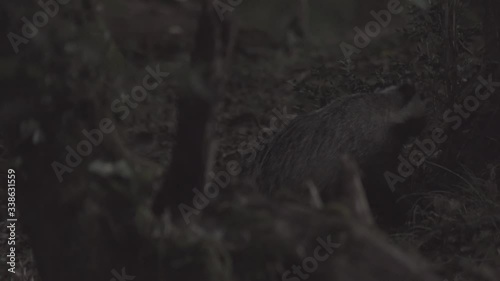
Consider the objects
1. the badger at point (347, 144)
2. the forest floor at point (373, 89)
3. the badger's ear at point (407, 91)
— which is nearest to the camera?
the forest floor at point (373, 89)

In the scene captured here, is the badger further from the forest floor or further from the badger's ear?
the forest floor

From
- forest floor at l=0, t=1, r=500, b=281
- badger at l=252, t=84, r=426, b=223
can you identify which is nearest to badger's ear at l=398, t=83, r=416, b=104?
badger at l=252, t=84, r=426, b=223

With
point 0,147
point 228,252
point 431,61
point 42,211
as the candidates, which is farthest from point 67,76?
point 0,147

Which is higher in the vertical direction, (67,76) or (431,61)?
(67,76)

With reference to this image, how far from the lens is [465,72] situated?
6117 mm

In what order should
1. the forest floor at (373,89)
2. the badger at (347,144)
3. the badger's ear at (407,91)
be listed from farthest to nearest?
1. the badger's ear at (407,91)
2. the badger at (347,144)
3. the forest floor at (373,89)

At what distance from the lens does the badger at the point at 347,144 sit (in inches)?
Answer: 227

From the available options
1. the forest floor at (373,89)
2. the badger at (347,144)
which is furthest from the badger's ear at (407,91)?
the forest floor at (373,89)

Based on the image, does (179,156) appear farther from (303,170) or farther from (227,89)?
(227,89)

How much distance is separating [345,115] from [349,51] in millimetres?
3294

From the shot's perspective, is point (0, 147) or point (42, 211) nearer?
point (42, 211)

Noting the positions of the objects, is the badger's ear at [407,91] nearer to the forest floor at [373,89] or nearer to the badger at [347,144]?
the badger at [347,144]

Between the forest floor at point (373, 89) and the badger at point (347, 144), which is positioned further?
the badger at point (347, 144)

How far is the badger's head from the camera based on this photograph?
6031 millimetres
